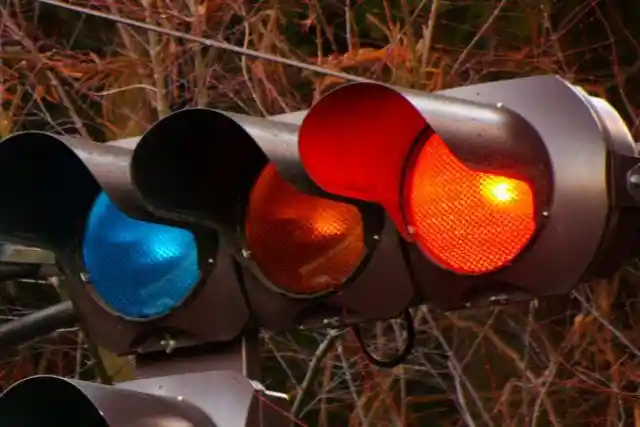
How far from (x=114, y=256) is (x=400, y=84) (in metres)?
2.87

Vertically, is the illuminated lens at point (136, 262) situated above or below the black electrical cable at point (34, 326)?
above

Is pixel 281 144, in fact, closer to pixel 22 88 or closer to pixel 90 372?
pixel 22 88

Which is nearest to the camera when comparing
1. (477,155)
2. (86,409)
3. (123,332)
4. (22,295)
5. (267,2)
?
(477,155)

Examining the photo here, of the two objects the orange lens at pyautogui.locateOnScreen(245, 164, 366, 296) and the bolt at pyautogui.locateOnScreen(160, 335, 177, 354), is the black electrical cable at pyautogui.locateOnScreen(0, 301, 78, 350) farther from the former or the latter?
the orange lens at pyautogui.locateOnScreen(245, 164, 366, 296)

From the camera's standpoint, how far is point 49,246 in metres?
2.39

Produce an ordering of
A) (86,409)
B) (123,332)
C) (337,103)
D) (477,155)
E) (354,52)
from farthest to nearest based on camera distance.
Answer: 1. (354,52)
2. (123,332)
3. (86,409)
4. (337,103)
5. (477,155)

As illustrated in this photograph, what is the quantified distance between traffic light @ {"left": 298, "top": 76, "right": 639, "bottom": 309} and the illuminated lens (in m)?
0.44

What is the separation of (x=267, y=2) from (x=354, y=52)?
82cm

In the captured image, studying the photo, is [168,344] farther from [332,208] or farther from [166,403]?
[332,208]

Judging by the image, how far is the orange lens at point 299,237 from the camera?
2.07 meters

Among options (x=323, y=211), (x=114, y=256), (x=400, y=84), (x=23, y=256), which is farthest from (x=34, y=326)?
(x=323, y=211)

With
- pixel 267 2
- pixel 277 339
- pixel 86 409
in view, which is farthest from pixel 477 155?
pixel 277 339

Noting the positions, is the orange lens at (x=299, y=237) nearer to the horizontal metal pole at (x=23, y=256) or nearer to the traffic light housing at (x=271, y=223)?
the traffic light housing at (x=271, y=223)

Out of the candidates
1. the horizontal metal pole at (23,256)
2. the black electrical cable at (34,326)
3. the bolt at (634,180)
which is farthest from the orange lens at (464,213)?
the black electrical cable at (34,326)
